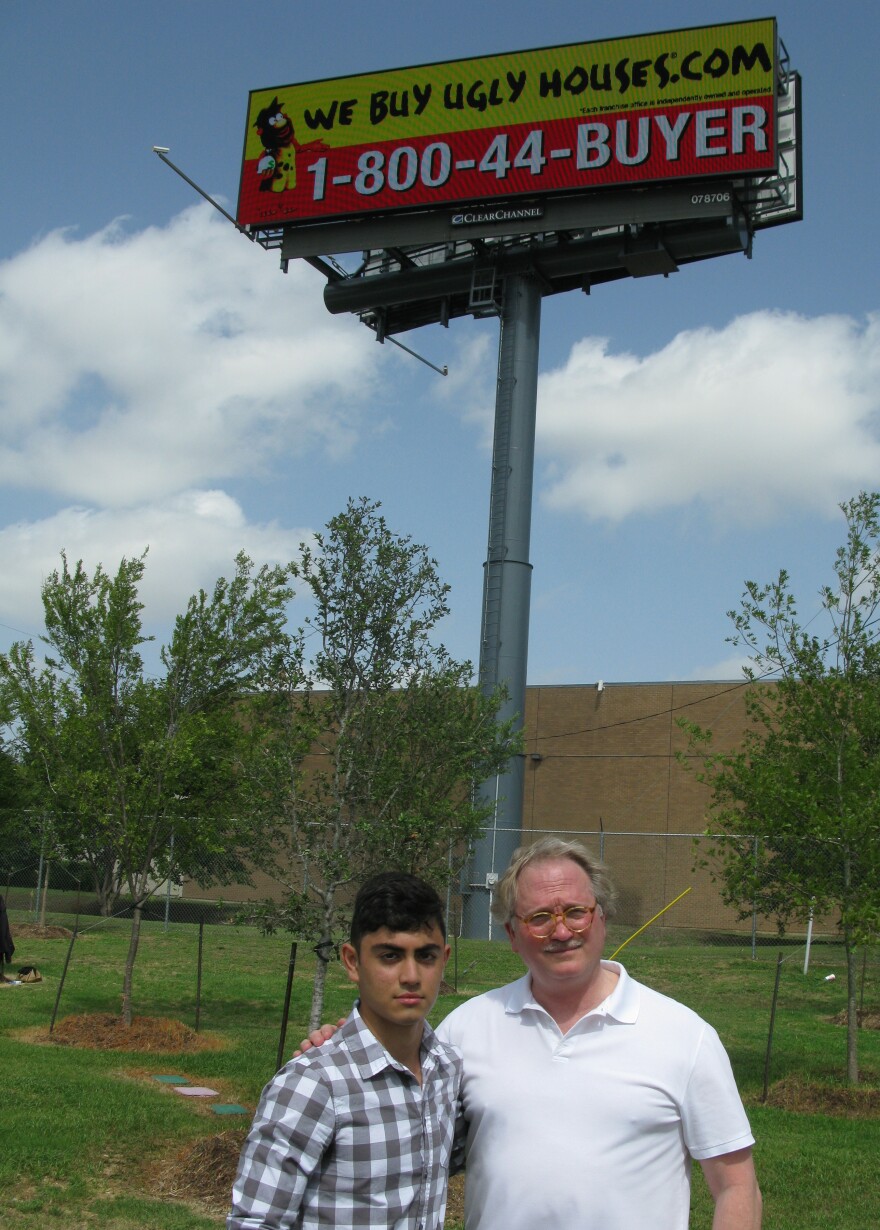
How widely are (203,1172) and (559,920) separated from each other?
5.85 m

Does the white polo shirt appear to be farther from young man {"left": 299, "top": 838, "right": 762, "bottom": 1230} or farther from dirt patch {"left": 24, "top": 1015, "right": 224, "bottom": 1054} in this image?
dirt patch {"left": 24, "top": 1015, "right": 224, "bottom": 1054}

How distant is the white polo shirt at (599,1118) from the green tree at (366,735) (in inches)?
262

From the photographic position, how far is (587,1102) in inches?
99.9

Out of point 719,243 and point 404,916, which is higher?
point 719,243

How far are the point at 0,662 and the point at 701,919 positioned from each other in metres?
20.8

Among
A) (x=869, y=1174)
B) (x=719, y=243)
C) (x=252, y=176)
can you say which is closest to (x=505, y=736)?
(x=869, y=1174)

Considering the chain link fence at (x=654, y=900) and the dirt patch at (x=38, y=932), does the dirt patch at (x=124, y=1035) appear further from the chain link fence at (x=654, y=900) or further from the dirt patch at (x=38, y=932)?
the chain link fence at (x=654, y=900)

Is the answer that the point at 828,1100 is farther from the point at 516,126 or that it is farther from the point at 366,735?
the point at 516,126

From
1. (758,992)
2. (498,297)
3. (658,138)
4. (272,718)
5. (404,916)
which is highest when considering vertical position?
(658,138)

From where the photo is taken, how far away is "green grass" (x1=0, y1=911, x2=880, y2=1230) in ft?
23.6

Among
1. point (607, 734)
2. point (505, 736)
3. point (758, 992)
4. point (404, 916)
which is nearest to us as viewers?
point (404, 916)

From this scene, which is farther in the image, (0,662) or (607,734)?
(607,734)

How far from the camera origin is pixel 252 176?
30125 mm

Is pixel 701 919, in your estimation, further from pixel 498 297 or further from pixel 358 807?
pixel 358 807
